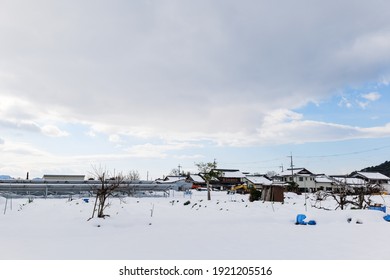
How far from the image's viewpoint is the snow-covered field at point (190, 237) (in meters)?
8.19

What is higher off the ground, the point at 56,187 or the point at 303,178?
the point at 56,187

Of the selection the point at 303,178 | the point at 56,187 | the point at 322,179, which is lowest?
the point at 322,179

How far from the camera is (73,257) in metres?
7.77

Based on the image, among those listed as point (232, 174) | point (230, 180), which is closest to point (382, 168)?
point (232, 174)

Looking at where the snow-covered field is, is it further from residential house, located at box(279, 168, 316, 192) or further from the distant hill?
the distant hill

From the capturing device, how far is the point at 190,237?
35.0 feet

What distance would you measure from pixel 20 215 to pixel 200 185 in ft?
204

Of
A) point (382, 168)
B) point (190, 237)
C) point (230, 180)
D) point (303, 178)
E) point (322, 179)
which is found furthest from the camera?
point (382, 168)

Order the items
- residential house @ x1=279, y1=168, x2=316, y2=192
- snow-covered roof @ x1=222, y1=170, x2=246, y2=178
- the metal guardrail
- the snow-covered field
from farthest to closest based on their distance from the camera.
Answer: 1. snow-covered roof @ x1=222, y1=170, x2=246, y2=178
2. residential house @ x1=279, y1=168, x2=316, y2=192
3. the metal guardrail
4. the snow-covered field

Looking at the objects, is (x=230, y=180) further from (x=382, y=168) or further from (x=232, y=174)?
(x=382, y=168)

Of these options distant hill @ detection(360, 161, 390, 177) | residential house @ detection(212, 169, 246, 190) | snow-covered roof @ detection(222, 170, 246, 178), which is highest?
distant hill @ detection(360, 161, 390, 177)

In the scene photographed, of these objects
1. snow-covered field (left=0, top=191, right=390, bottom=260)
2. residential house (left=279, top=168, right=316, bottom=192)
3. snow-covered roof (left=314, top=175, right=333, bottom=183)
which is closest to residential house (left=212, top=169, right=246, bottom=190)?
residential house (left=279, top=168, right=316, bottom=192)

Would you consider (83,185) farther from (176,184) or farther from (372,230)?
(372,230)

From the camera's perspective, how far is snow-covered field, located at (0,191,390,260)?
819 centimetres
